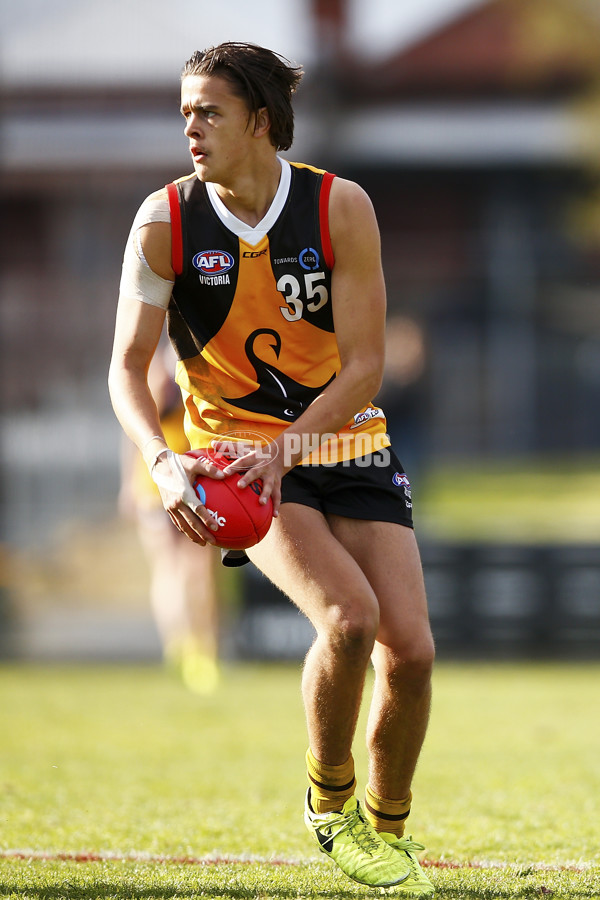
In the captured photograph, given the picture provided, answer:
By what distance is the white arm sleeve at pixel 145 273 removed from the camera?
368cm

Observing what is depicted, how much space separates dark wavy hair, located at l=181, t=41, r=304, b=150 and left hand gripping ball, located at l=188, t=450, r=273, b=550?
1096 millimetres

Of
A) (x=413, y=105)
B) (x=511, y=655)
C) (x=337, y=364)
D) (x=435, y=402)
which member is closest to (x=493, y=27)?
(x=413, y=105)

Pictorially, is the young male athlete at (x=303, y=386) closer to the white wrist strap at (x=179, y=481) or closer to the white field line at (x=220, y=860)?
the white wrist strap at (x=179, y=481)

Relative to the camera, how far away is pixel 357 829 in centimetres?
371

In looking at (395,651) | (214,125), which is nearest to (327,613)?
(395,651)

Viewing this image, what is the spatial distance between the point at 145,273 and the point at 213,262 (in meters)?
0.21

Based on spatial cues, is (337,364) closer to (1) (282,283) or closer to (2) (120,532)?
(1) (282,283)

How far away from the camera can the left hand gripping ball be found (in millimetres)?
3398

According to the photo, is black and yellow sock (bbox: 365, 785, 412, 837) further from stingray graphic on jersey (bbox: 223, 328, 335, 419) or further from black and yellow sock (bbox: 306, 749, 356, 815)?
stingray graphic on jersey (bbox: 223, 328, 335, 419)

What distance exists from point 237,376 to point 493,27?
31913mm

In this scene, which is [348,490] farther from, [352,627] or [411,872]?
[411,872]

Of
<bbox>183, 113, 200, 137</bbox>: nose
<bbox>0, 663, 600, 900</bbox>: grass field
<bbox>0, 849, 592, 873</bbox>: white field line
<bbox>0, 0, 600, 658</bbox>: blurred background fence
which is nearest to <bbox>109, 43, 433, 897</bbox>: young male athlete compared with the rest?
<bbox>183, 113, 200, 137</bbox>: nose

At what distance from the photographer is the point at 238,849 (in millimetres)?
4254

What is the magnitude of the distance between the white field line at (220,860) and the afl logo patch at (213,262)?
6.38 feet
